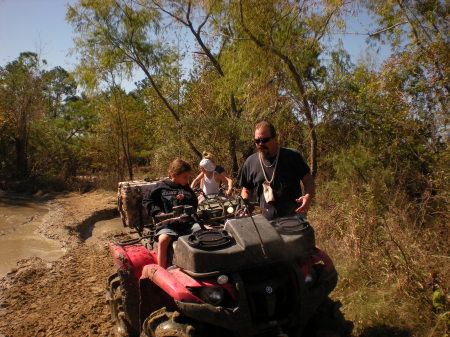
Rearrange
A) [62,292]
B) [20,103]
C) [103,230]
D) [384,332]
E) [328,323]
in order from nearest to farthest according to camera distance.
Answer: [328,323] < [384,332] < [62,292] < [103,230] < [20,103]

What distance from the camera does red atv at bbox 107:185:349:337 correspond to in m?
2.79

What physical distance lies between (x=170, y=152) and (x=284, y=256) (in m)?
11.5

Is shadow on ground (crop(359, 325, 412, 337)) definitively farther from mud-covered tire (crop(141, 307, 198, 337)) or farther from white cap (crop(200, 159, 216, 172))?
white cap (crop(200, 159, 216, 172))

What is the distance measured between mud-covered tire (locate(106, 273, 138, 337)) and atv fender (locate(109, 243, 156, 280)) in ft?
0.96

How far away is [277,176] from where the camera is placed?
3.89 meters

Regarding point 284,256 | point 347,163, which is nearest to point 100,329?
point 284,256

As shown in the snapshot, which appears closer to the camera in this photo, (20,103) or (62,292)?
(62,292)

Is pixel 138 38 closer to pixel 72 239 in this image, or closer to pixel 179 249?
pixel 72 239

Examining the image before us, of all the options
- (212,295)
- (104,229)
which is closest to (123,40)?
(104,229)

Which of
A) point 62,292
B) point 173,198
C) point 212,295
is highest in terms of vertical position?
point 173,198

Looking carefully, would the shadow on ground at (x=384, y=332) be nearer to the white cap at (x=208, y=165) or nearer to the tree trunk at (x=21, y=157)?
the white cap at (x=208, y=165)

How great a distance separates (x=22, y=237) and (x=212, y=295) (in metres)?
9.05

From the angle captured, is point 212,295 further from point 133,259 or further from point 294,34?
point 294,34

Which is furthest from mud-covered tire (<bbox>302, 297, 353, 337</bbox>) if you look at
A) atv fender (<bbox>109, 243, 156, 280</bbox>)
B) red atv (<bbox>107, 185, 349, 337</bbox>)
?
atv fender (<bbox>109, 243, 156, 280</bbox>)
